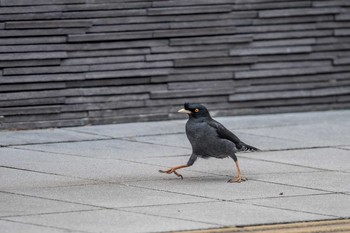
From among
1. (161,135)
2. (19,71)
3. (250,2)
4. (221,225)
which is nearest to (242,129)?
(161,135)

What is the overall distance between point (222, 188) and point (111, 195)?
1128 millimetres

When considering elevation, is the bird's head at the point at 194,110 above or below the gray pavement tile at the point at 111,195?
above

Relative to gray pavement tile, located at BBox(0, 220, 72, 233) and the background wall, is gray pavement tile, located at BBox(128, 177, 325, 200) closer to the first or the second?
gray pavement tile, located at BBox(0, 220, 72, 233)

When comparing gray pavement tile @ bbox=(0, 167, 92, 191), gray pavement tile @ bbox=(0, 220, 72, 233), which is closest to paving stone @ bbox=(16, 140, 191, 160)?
gray pavement tile @ bbox=(0, 167, 92, 191)

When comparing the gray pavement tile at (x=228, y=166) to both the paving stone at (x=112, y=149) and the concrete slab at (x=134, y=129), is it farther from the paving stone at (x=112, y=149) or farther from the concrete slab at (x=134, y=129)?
the concrete slab at (x=134, y=129)

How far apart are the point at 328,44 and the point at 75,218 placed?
7.32 m

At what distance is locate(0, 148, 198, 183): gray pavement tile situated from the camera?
30.9 ft

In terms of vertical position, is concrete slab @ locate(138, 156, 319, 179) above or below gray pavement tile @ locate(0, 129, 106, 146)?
below

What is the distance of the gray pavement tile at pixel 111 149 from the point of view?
10.6 metres

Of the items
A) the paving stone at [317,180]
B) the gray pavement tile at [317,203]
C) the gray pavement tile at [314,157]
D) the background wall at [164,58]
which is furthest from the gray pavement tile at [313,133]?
the gray pavement tile at [317,203]

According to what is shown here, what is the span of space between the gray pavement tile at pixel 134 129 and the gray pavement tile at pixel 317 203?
12.3 feet

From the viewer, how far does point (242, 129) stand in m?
12.4

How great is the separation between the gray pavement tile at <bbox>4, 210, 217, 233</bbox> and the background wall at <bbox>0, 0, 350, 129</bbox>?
461 cm

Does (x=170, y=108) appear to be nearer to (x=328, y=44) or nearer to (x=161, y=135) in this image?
(x=161, y=135)
